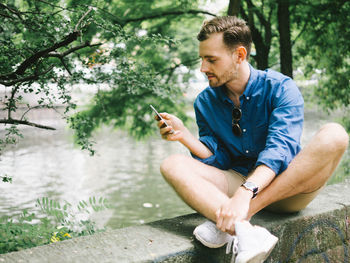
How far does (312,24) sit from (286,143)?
13.4 feet

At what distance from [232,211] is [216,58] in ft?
3.30

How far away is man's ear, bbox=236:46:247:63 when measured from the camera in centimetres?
245

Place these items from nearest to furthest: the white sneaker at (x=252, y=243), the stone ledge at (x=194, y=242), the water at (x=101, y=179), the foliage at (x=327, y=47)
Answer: the white sneaker at (x=252, y=243)
the stone ledge at (x=194, y=242)
the foliage at (x=327, y=47)
the water at (x=101, y=179)

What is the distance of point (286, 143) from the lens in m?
2.18

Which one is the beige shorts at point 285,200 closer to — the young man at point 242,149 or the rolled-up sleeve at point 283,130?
the young man at point 242,149

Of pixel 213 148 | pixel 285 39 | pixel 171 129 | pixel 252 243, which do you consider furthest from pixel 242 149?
pixel 285 39

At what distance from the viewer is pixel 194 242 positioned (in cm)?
205

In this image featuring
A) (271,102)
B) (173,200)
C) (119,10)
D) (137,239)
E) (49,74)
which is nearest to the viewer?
(137,239)

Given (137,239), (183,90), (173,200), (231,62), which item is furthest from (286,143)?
(173,200)

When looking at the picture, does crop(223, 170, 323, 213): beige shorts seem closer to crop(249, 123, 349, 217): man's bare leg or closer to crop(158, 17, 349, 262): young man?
crop(158, 17, 349, 262): young man

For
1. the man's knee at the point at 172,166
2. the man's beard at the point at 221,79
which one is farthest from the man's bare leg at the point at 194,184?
the man's beard at the point at 221,79

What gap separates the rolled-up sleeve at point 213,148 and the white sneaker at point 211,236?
0.59 m

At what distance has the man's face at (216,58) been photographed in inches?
94.5

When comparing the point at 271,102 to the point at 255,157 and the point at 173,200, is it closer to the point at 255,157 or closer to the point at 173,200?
the point at 255,157
